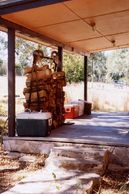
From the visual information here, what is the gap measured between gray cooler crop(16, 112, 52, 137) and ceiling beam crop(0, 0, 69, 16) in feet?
6.16

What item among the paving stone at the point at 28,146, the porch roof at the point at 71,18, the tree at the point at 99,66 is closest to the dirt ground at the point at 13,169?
the paving stone at the point at 28,146

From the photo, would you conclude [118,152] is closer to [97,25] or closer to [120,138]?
[120,138]

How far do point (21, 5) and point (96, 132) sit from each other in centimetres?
294

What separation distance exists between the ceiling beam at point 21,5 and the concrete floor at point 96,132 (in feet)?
7.62

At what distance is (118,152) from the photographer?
5332 mm

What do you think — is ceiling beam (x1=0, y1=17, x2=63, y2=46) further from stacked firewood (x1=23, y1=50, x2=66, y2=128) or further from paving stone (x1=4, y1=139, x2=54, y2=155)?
paving stone (x1=4, y1=139, x2=54, y2=155)

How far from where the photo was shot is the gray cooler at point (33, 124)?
602cm

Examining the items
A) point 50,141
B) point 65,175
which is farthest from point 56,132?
point 65,175

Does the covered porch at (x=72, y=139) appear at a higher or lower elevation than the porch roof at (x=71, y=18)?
lower

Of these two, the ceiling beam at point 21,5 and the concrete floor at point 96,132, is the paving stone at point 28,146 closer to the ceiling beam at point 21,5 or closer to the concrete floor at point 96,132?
the concrete floor at point 96,132

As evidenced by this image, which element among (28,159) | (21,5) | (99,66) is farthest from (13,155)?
(99,66)

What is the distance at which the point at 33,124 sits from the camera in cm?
604

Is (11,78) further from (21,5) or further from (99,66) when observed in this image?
(99,66)

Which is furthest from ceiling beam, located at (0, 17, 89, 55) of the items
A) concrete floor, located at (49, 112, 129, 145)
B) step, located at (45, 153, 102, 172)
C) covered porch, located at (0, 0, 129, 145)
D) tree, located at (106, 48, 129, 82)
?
tree, located at (106, 48, 129, 82)
